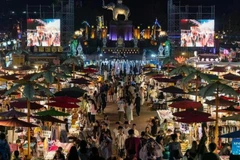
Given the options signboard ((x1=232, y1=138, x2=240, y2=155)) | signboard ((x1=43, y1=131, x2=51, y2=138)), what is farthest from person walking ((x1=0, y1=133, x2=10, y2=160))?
signboard ((x1=232, y1=138, x2=240, y2=155))

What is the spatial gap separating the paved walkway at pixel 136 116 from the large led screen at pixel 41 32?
29.5 m

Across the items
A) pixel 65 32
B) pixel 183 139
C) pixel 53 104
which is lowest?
pixel 183 139

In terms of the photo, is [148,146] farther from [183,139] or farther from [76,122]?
[76,122]

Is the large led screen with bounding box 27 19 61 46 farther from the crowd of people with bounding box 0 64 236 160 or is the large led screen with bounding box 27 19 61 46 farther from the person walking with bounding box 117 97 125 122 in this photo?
the person walking with bounding box 117 97 125 122

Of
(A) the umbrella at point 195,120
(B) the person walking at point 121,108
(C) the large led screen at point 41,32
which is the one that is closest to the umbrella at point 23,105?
(A) the umbrella at point 195,120

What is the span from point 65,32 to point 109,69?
617 inches

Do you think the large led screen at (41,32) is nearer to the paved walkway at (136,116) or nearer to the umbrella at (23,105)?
the paved walkway at (136,116)

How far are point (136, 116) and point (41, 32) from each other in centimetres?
3514

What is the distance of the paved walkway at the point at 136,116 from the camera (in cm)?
2198

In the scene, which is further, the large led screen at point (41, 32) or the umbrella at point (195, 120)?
the large led screen at point (41, 32)

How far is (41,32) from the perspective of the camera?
5750 cm

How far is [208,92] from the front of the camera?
14.9 metres

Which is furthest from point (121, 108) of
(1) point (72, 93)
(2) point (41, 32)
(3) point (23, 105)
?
(2) point (41, 32)

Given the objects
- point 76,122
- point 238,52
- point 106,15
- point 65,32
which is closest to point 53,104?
point 76,122
